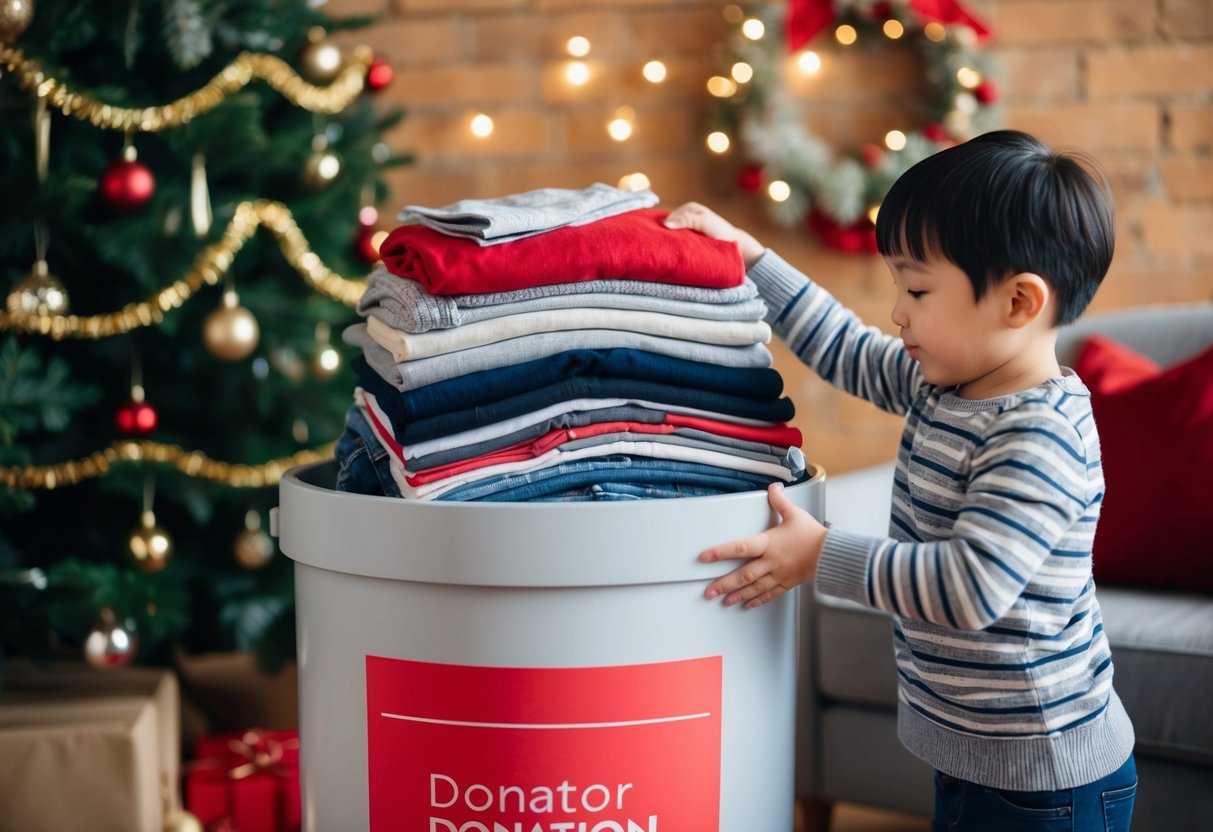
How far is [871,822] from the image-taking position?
1.81 metres

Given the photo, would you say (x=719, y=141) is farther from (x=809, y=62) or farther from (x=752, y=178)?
(x=809, y=62)

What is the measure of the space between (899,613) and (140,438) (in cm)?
120

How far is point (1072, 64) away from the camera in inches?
88.6

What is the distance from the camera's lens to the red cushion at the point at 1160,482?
152cm

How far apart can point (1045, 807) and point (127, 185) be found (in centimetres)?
136

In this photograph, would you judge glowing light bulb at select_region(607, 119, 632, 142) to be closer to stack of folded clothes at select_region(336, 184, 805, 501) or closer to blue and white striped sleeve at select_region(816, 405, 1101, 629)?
stack of folded clothes at select_region(336, 184, 805, 501)

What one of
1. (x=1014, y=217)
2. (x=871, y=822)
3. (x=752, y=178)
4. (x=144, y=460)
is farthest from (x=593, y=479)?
(x=752, y=178)

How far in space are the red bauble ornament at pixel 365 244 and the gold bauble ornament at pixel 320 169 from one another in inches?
4.3

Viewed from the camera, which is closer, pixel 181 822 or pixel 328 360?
pixel 181 822

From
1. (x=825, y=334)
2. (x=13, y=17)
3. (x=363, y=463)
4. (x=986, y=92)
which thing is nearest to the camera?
(x=363, y=463)

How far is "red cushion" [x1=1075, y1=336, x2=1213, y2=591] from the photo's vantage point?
1.52m

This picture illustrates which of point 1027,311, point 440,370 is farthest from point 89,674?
point 1027,311

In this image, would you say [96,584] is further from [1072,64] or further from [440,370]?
[1072,64]

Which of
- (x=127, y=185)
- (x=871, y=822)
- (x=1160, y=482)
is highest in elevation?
(x=127, y=185)
